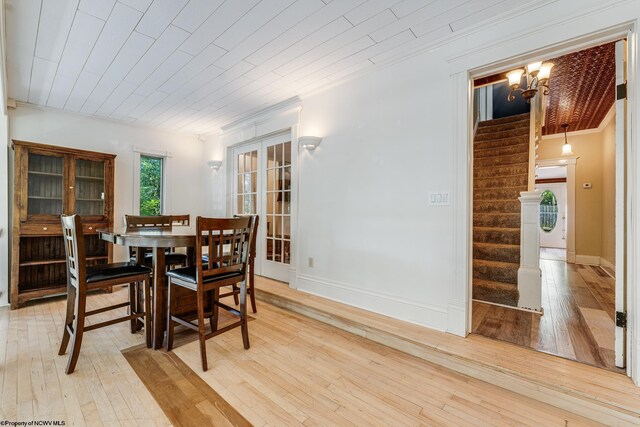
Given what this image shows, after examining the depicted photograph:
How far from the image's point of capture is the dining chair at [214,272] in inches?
74.2

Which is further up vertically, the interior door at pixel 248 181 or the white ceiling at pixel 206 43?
the white ceiling at pixel 206 43

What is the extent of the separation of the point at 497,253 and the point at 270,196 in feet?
9.99

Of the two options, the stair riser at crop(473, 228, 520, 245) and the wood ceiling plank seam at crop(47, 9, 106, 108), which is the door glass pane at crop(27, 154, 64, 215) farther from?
the stair riser at crop(473, 228, 520, 245)

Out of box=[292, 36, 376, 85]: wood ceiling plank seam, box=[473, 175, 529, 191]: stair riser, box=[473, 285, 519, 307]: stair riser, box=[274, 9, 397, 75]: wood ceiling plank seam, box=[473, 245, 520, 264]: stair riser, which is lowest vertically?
box=[473, 285, 519, 307]: stair riser

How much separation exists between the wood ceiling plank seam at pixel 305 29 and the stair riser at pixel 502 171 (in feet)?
11.5

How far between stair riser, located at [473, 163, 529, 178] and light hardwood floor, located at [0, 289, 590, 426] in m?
3.53

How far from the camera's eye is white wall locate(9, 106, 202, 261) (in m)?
3.54

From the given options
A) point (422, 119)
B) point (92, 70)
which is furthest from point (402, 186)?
point (92, 70)

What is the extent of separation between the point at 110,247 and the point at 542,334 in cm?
473

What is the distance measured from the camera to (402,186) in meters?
2.53

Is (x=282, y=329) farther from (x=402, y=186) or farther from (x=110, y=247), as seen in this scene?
(x=110, y=247)

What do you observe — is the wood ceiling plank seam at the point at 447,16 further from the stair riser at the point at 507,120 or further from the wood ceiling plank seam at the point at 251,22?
the stair riser at the point at 507,120

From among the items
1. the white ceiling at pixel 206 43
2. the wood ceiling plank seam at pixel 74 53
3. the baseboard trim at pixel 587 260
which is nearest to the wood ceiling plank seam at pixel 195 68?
the white ceiling at pixel 206 43

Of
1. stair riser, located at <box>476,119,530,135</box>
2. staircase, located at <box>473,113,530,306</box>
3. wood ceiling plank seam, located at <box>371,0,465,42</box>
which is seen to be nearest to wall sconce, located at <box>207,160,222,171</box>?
wood ceiling plank seam, located at <box>371,0,465,42</box>
